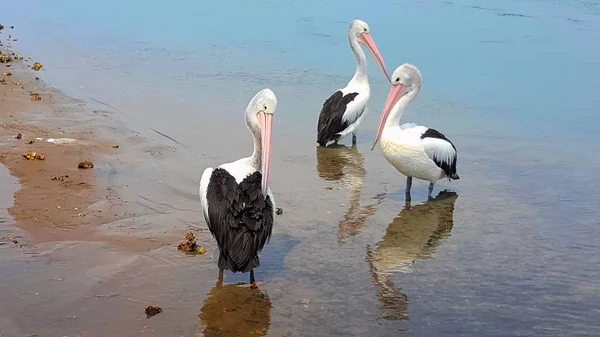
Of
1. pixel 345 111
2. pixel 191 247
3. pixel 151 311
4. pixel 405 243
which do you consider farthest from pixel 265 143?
pixel 345 111

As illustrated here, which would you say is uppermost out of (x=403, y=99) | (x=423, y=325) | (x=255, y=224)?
(x=403, y=99)

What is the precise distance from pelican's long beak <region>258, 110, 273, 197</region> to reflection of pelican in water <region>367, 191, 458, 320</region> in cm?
99

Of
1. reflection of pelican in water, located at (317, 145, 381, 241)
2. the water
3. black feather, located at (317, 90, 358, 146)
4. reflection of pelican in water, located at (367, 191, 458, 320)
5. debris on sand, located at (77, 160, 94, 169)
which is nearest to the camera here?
the water

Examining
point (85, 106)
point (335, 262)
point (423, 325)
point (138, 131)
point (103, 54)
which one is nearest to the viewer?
point (423, 325)

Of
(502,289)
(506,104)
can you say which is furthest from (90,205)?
(506,104)

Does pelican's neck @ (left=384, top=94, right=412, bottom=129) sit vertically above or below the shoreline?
above

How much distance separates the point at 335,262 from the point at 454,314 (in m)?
1.02

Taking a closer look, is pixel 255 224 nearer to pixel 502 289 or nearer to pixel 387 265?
pixel 387 265

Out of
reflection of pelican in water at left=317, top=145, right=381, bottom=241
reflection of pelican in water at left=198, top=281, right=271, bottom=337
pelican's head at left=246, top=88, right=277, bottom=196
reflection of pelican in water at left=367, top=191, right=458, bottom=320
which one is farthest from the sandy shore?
reflection of pelican in water at left=367, top=191, right=458, bottom=320

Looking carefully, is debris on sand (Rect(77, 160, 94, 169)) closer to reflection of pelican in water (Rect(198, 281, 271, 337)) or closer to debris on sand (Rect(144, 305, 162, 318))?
reflection of pelican in water (Rect(198, 281, 271, 337))

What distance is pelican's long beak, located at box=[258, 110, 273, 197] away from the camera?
4828mm

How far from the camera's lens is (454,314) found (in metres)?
4.59

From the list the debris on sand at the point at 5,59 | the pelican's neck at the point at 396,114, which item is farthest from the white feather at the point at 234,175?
the debris on sand at the point at 5,59

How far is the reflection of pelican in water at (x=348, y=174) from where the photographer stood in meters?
6.14
